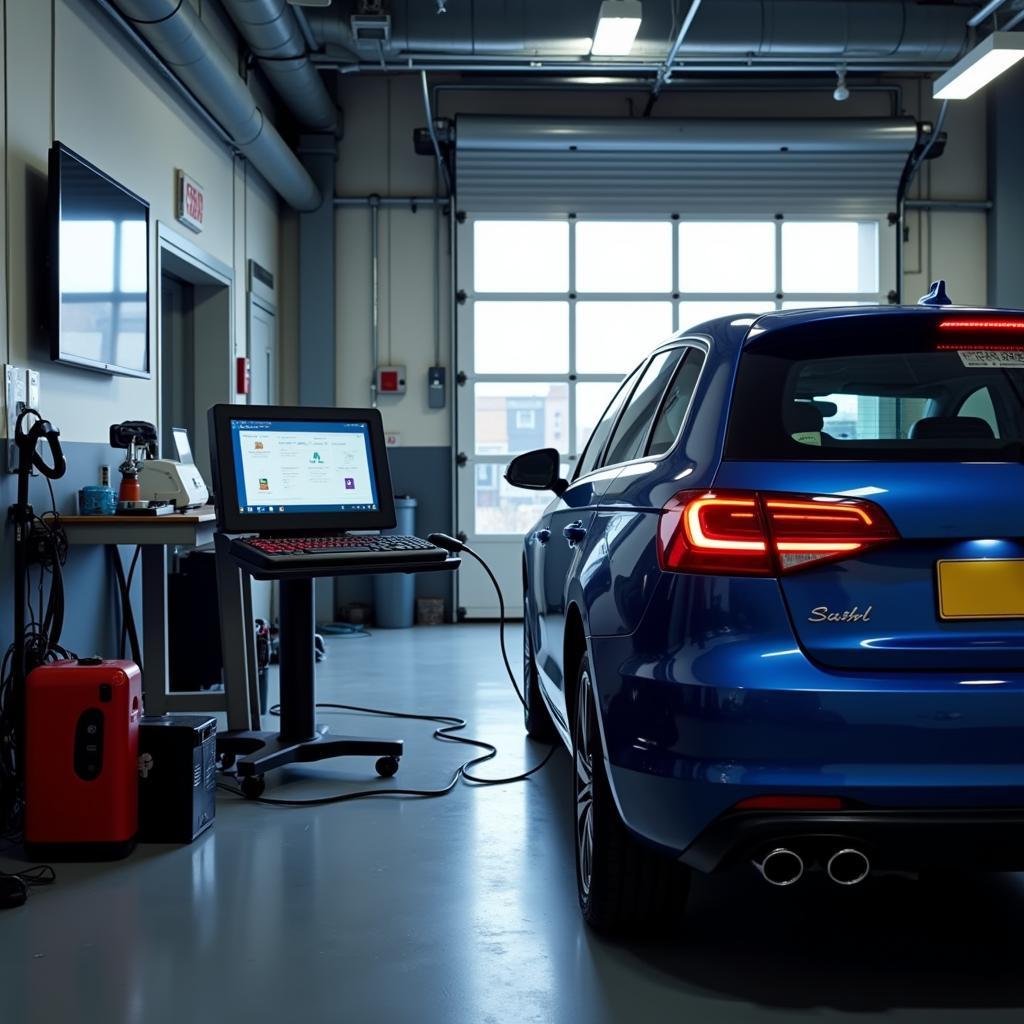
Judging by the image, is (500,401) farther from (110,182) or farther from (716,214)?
(110,182)

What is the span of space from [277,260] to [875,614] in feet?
24.4

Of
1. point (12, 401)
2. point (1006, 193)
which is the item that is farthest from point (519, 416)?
point (12, 401)

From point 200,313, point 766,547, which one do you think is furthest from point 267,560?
point 200,313

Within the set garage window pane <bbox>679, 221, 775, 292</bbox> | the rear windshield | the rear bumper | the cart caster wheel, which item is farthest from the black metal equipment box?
garage window pane <bbox>679, 221, 775, 292</bbox>

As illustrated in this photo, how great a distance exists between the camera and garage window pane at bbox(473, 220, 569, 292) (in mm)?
8844

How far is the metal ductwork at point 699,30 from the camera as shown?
23.1ft

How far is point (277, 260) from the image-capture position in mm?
8602

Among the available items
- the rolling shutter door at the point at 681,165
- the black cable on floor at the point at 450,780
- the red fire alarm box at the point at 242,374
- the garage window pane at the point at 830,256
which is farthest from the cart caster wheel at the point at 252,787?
the garage window pane at the point at 830,256

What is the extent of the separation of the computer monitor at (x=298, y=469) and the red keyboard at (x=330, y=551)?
0.28 ft

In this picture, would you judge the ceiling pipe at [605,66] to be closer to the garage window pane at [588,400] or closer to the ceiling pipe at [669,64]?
the ceiling pipe at [669,64]

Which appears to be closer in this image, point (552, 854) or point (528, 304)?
point (552, 854)

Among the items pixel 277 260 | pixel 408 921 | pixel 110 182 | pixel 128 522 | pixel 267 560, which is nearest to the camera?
pixel 408 921

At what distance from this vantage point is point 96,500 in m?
4.14

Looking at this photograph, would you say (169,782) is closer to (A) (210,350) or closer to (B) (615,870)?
(B) (615,870)
